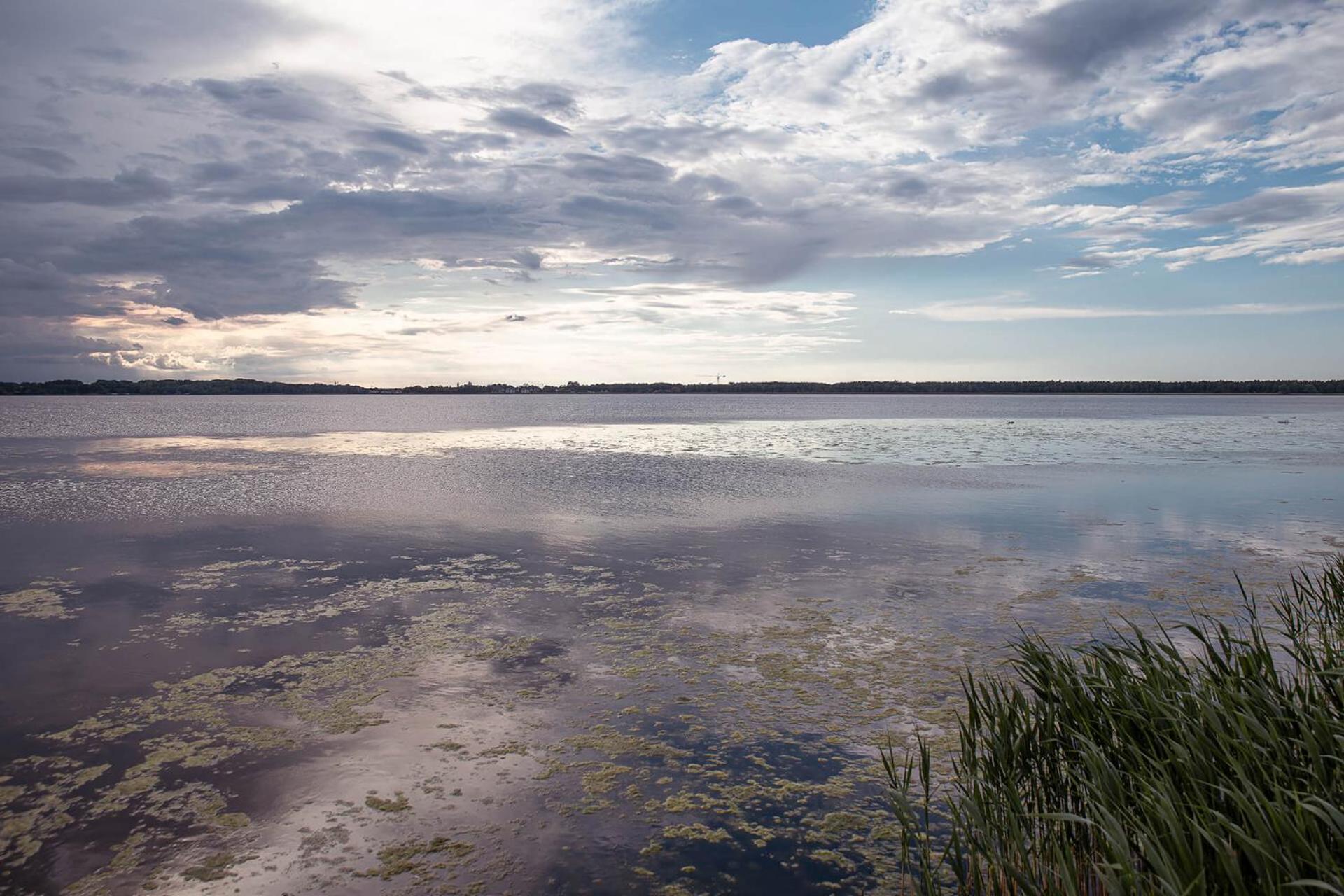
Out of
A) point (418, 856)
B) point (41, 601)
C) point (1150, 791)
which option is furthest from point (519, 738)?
point (41, 601)

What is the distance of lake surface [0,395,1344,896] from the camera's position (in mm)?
5957

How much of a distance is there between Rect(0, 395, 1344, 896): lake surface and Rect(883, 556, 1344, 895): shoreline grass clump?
43.3 inches

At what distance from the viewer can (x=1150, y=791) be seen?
4164 mm

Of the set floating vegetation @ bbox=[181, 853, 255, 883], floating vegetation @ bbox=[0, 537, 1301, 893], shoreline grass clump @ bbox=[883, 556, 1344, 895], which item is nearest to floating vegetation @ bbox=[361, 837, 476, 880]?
Answer: floating vegetation @ bbox=[0, 537, 1301, 893]

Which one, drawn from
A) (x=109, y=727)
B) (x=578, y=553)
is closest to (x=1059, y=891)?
(x=109, y=727)

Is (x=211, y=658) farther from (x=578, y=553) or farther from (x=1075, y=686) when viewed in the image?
(x=1075, y=686)

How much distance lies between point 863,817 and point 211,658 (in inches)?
320

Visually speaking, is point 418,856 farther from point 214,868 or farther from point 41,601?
point 41,601

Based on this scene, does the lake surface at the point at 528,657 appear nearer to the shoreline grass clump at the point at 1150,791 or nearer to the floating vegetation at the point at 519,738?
the floating vegetation at the point at 519,738

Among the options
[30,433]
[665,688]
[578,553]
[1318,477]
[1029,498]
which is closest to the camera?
[665,688]

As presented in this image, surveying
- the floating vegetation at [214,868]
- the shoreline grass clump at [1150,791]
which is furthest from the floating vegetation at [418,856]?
the shoreline grass clump at [1150,791]

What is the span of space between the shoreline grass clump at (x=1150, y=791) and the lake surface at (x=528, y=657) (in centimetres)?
110

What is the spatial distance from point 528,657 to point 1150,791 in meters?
7.36

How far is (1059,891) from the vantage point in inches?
163
